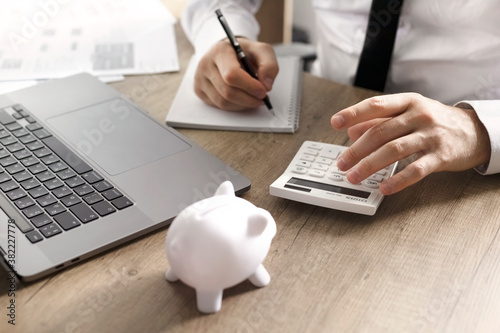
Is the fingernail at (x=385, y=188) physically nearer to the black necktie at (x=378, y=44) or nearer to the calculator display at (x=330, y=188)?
the calculator display at (x=330, y=188)

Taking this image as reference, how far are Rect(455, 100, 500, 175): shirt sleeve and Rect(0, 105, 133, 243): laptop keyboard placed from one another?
19.4 inches

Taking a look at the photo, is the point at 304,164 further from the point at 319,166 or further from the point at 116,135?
the point at 116,135

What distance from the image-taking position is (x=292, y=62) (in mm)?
1091

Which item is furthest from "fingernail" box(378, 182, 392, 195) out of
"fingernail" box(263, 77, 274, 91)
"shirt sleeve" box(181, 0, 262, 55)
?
"shirt sleeve" box(181, 0, 262, 55)

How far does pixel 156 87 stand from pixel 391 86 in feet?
1.55

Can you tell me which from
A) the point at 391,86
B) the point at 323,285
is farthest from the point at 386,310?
the point at 391,86

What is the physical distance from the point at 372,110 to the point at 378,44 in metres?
0.31

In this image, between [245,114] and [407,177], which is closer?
[407,177]

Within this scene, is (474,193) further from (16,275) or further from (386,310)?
(16,275)

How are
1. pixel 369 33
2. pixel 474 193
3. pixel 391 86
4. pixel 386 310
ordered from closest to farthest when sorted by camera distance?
pixel 386 310
pixel 474 193
pixel 369 33
pixel 391 86

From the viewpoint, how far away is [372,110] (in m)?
0.72

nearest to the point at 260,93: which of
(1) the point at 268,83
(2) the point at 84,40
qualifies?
(1) the point at 268,83

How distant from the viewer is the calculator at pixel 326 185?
666mm

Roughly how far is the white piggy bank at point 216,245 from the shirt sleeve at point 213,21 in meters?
0.66
